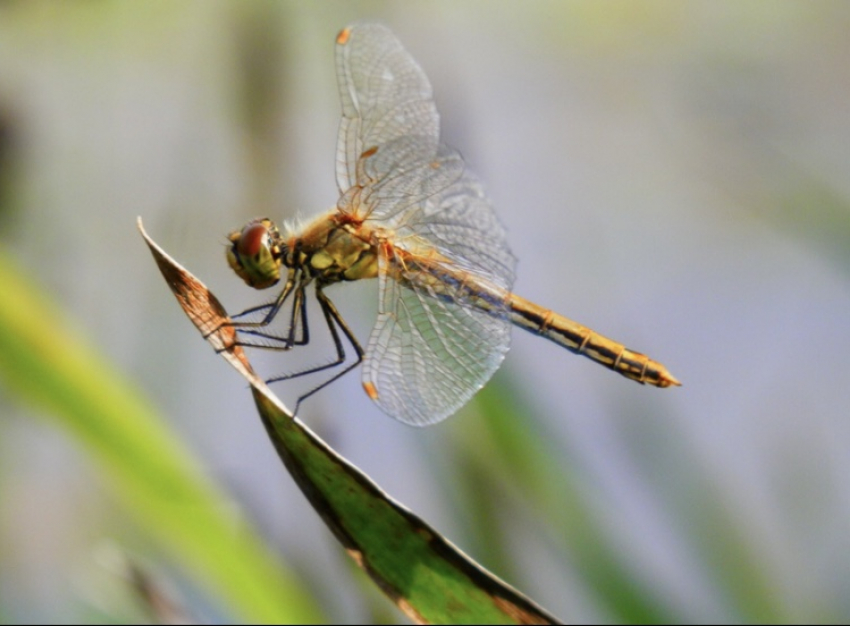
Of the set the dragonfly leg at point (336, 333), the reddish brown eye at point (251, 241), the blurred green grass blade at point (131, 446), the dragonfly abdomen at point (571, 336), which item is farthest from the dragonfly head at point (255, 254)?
the dragonfly abdomen at point (571, 336)

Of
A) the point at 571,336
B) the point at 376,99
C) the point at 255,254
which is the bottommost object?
the point at 571,336

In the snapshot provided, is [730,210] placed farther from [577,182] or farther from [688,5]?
[688,5]

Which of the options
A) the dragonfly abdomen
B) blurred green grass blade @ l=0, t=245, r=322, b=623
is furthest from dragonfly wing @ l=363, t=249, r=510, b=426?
blurred green grass blade @ l=0, t=245, r=322, b=623

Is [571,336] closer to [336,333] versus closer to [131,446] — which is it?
[336,333]

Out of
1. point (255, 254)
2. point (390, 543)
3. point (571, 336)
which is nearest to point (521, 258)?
point (571, 336)

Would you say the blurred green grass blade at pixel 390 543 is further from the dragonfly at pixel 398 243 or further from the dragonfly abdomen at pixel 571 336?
the dragonfly abdomen at pixel 571 336

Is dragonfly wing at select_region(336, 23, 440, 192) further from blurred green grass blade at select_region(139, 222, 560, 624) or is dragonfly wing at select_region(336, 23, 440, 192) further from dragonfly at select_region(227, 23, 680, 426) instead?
blurred green grass blade at select_region(139, 222, 560, 624)
